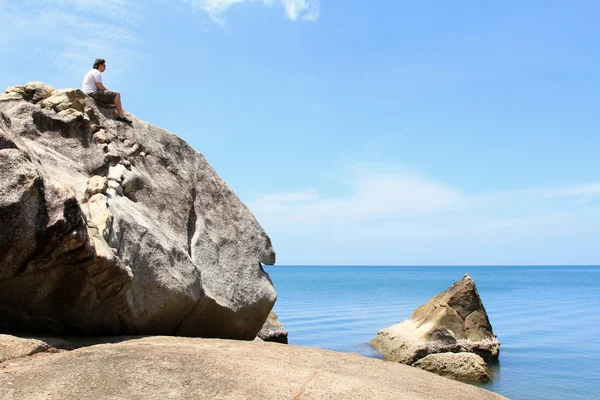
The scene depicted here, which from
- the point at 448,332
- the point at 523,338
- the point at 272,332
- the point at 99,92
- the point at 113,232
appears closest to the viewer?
the point at 113,232

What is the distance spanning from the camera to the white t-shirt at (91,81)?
40.1ft

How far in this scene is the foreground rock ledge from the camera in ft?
21.0

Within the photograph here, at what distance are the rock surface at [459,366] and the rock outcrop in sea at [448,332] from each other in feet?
6.74

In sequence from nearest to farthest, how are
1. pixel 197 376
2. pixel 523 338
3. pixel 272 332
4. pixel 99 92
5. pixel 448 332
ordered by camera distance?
1. pixel 197 376
2. pixel 99 92
3. pixel 272 332
4. pixel 448 332
5. pixel 523 338

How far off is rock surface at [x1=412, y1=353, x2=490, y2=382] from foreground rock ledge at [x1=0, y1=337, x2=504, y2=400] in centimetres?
874

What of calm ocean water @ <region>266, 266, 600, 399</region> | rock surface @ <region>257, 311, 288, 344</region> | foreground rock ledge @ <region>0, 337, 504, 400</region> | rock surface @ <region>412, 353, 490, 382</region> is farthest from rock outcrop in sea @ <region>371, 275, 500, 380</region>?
foreground rock ledge @ <region>0, 337, 504, 400</region>

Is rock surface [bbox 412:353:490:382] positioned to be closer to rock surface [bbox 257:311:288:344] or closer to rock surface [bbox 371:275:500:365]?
rock surface [bbox 371:275:500:365]

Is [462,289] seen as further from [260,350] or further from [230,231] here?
[260,350]

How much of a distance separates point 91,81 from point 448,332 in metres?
14.7

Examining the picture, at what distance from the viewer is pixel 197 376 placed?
272 inches

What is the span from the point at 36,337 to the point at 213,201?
5824 mm

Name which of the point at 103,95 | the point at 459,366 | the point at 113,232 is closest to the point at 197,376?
the point at 113,232

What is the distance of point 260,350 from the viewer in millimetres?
8695

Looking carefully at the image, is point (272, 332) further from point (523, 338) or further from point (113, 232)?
point (523, 338)
